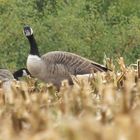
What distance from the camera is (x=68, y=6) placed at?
118 feet

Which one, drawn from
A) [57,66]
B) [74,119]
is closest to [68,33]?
[57,66]

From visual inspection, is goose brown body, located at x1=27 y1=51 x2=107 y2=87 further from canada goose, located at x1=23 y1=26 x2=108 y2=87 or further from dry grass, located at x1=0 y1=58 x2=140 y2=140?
dry grass, located at x1=0 y1=58 x2=140 y2=140

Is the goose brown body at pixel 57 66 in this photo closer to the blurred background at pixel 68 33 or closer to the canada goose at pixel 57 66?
the canada goose at pixel 57 66

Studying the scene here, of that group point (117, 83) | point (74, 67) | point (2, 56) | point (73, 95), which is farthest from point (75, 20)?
point (73, 95)

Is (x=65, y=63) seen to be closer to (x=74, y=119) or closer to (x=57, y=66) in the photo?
(x=57, y=66)

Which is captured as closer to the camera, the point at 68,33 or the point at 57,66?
the point at 57,66

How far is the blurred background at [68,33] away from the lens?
31.2 metres

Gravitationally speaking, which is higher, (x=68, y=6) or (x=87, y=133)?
(x=87, y=133)

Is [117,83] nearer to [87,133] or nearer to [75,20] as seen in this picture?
[87,133]

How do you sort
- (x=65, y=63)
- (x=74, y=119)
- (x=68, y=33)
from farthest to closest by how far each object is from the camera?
(x=68, y=33) < (x=65, y=63) < (x=74, y=119)

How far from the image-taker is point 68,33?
32625 millimetres

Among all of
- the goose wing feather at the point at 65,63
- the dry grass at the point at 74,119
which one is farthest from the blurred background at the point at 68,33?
the dry grass at the point at 74,119

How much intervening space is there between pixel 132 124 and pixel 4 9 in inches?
1251

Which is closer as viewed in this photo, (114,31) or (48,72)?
(48,72)
